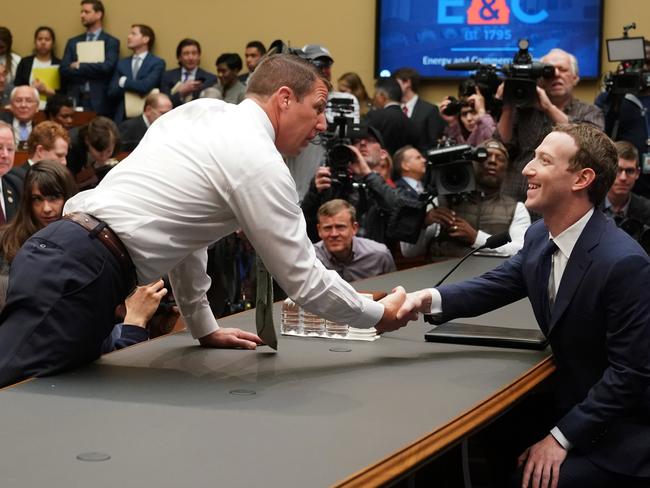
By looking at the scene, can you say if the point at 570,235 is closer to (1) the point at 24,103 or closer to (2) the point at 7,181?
(2) the point at 7,181

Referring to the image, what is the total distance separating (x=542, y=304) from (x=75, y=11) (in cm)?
846

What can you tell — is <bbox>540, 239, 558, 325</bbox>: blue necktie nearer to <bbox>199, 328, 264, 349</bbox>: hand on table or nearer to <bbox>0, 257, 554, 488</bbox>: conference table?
<bbox>0, 257, 554, 488</bbox>: conference table

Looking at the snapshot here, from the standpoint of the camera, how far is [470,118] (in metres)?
6.34

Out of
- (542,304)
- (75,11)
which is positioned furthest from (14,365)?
(75,11)

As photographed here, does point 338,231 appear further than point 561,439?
Yes

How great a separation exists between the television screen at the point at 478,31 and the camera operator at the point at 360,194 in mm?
3281

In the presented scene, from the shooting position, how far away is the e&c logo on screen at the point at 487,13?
8.80 metres

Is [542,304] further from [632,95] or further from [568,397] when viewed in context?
[632,95]

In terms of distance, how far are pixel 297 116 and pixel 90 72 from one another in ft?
23.2

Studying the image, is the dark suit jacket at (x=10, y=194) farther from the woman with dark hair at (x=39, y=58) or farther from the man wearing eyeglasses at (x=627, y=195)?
the woman with dark hair at (x=39, y=58)

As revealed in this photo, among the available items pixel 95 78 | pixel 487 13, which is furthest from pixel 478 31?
pixel 95 78

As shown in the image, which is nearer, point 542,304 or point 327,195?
point 542,304

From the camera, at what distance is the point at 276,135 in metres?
2.75

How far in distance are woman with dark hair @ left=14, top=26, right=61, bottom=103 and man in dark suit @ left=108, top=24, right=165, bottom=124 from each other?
0.56 metres
